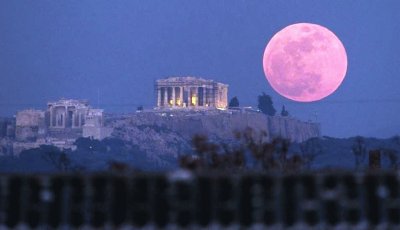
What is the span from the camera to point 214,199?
61.1 ft

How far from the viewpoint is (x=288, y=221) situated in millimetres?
18703

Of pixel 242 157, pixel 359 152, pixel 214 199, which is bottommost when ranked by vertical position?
pixel 214 199

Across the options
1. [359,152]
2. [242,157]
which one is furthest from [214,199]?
[359,152]

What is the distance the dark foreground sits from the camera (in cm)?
1856

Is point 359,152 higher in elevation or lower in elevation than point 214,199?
higher

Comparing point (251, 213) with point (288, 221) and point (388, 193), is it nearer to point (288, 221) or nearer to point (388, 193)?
point (288, 221)

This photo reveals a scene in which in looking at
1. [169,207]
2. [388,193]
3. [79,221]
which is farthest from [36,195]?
[388,193]

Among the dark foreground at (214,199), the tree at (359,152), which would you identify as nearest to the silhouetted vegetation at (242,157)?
the tree at (359,152)

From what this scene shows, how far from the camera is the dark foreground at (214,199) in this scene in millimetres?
18562

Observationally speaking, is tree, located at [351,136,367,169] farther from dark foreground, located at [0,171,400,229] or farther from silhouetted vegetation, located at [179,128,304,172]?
dark foreground, located at [0,171,400,229]

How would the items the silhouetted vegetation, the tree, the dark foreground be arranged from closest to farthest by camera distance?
the dark foreground → the silhouetted vegetation → the tree

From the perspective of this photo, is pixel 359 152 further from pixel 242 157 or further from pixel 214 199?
pixel 214 199

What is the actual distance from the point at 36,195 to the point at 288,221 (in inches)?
134

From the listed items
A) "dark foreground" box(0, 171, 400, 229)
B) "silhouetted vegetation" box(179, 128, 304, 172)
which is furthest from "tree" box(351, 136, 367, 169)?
"dark foreground" box(0, 171, 400, 229)
